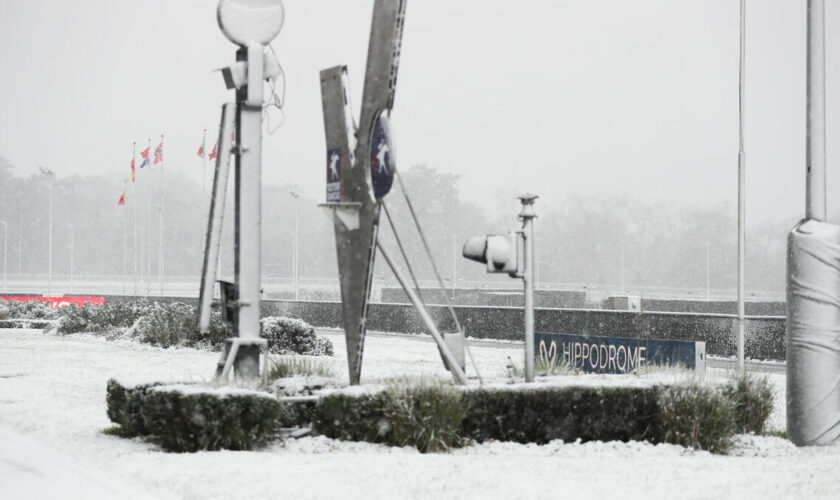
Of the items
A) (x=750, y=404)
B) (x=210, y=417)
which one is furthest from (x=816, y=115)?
(x=210, y=417)

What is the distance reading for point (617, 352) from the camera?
15.4 m

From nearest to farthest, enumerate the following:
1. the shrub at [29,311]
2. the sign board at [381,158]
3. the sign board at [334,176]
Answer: the sign board at [381,158] < the sign board at [334,176] < the shrub at [29,311]

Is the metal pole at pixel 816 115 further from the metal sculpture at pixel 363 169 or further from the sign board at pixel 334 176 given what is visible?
the sign board at pixel 334 176

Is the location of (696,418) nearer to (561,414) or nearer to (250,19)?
(561,414)

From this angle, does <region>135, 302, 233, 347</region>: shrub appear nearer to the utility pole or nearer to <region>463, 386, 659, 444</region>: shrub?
the utility pole

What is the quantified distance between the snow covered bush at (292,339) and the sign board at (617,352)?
24.3 feet

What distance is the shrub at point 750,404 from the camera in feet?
35.8

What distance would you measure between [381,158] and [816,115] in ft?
15.4

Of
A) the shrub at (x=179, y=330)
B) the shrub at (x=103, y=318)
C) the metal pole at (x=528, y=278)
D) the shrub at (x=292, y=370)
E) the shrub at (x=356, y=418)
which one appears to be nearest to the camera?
the shrub at (x=356, y=418)

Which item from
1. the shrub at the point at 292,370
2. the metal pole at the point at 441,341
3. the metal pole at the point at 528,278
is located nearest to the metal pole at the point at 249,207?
the shrub at the point at 292,370

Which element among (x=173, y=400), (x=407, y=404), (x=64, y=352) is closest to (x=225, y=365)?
(x=173, y=400)

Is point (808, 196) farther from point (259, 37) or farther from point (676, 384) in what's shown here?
point (259, 37)

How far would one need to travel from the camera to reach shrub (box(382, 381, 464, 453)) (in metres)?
9.41

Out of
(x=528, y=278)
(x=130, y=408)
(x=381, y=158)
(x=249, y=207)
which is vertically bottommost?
(x=130, y=408)
